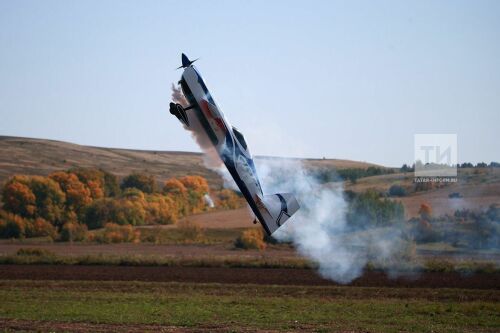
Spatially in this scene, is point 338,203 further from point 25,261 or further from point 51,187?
point 51,187

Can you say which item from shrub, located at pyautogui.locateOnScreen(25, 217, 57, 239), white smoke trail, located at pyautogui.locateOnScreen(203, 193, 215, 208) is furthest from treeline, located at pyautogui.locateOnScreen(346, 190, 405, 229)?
white smoke trail, located at pyautogui.locateOnScreen(203, 193, 215, 208)

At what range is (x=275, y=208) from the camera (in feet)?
131

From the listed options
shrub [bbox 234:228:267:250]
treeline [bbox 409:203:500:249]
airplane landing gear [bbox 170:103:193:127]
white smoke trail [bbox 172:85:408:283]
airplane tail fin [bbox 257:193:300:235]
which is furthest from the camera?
shrub [bbox 234:228:267:250]

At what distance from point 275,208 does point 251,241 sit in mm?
49691

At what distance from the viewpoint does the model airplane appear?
1458 inches

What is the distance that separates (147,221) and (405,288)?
66169 millimetres

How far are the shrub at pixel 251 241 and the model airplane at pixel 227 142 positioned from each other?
4850 centimetres

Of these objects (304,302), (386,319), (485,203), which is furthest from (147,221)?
(386,319)

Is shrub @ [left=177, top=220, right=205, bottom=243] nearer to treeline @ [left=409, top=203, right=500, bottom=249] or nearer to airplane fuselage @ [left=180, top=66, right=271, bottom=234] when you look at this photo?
treeline @ [left=409, top=203, right=500, bottom=249]

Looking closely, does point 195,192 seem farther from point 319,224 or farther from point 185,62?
point 185,62

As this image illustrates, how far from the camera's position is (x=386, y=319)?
124 ft

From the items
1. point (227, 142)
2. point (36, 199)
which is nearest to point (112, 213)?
point (36, 199)

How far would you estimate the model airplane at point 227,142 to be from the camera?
121ft

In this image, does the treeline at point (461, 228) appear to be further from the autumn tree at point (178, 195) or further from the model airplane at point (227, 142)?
the autumn tree at point (178, 195)
